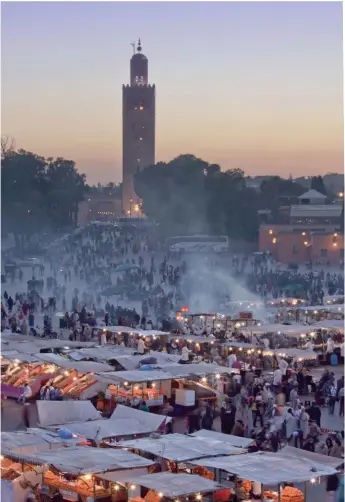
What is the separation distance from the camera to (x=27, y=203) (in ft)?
147

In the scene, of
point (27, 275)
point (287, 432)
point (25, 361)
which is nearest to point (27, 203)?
point (27, 275)

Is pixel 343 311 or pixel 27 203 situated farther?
pixel 27 203

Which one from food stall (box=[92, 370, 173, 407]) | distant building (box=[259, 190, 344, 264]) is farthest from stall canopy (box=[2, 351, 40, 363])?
distant building (box=[259, 190, 344, 264])

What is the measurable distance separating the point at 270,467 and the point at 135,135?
5438 cm

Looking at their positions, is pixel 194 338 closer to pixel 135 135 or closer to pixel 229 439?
pixel 229 439

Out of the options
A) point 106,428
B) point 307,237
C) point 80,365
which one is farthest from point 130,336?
point 307,237

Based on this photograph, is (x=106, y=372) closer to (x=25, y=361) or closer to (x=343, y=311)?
(x=25, y=361)

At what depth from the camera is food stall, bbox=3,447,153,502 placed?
23.0 feet

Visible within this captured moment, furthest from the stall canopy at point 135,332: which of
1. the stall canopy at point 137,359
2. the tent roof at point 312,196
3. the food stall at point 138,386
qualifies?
the tent roof at point 312,196

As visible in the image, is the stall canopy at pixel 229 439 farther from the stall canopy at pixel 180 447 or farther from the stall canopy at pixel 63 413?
the stall canopy at pixel 63 413

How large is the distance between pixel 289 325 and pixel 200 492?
9468mm

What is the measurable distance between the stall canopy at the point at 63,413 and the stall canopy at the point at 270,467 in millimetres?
2196

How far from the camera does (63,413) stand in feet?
29.9

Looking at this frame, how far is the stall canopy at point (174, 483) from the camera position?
6.47m
